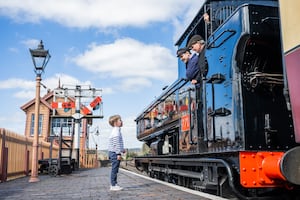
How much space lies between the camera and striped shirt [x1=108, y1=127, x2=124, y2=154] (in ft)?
24.2

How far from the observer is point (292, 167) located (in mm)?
3527

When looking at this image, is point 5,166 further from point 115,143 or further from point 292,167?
point 292,167

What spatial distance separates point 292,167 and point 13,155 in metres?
10.1

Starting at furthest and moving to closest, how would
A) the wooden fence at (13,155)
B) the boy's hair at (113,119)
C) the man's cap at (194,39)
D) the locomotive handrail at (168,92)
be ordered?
1. the wooden fence at (13,155)
2. the locomotive handrail at (168,92)
3. the boy's hair at (113,119)
4. the man's cap at (194,39)

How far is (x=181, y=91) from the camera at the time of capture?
818 cm

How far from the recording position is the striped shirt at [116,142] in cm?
737

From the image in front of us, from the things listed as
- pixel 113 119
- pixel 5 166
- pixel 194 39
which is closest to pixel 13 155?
pixel 5 166

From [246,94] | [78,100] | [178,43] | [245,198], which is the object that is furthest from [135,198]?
[78,100]

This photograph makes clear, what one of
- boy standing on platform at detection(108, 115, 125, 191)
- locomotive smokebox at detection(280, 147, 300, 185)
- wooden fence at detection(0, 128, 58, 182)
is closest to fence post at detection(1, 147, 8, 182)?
wooden fence at detection(0, 128, 58, 182)

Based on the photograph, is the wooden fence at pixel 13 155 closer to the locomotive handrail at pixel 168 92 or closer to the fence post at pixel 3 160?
the fence post at pixel 3 160

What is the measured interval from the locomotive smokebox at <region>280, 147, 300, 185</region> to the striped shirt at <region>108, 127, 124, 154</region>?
170 inches

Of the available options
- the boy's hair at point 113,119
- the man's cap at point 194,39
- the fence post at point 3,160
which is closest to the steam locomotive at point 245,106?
the man's cap at point 194,39

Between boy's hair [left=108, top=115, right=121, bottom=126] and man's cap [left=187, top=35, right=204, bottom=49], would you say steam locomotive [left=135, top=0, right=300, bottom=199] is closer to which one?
man's cap [left=187, top=35, right=204, bottom=49]

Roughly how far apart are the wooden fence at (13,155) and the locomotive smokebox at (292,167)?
28.4ft
